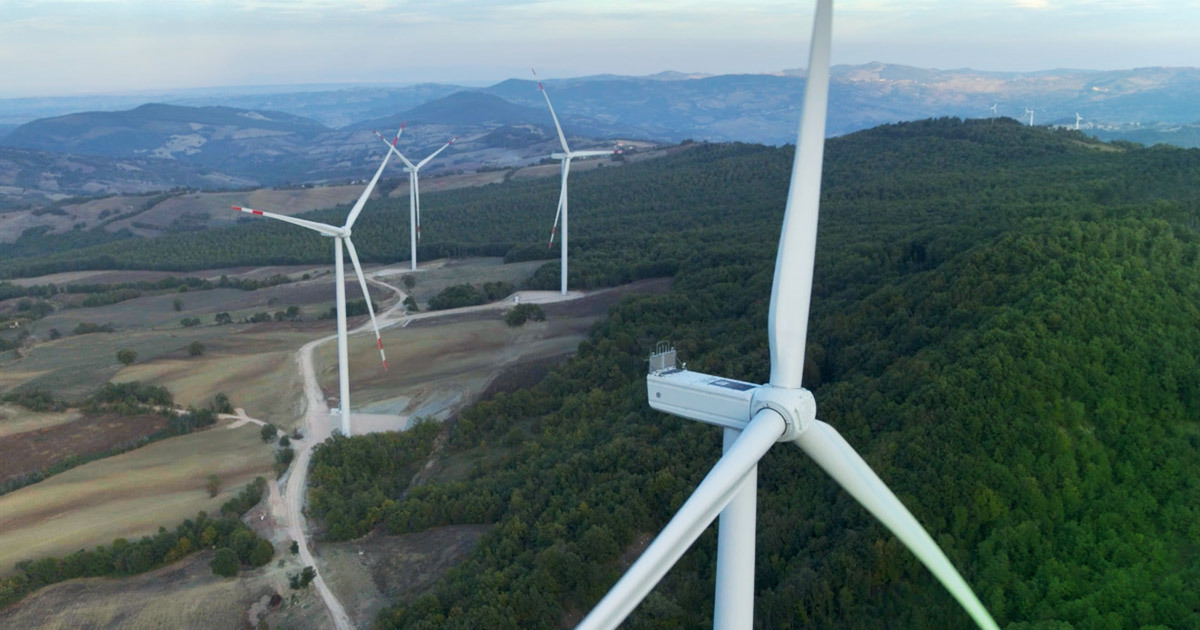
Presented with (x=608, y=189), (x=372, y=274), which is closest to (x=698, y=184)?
(x=608, y=189)

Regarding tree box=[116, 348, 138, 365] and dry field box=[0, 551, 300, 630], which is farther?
tree box=[116, 348, 138, 365]

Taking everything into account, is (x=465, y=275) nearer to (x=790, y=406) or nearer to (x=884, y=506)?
(x=790, y=406)

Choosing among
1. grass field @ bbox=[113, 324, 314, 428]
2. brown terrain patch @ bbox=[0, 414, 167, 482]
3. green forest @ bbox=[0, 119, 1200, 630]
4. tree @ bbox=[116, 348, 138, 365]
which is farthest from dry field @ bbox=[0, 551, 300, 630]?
tree @ bbox=[116, 348, 138, 365]

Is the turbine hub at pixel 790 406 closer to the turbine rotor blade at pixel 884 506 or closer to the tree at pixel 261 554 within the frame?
the turbine rotor blade at pixel 884 506

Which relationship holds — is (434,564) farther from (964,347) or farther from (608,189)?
(608,189)

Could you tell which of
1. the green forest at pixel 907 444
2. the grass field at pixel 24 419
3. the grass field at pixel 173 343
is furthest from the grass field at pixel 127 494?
the grass field at pixel 24 419

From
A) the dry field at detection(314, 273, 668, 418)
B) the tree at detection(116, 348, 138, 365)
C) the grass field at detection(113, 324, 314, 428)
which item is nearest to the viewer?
the grass field at detection(113, 324, 314, 428)

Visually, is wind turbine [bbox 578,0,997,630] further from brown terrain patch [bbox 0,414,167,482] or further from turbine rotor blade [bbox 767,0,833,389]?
brown terrain patch [bbox 0,414,167,482]

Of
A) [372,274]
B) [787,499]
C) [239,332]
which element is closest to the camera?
[787,499]
